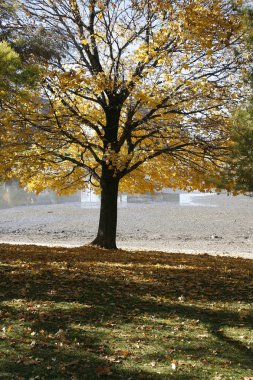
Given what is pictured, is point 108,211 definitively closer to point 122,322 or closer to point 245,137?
point 245,137

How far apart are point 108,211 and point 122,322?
9.23m

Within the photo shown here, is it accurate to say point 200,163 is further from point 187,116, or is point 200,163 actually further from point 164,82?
point 164,82

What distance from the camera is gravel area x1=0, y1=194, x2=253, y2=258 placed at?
78.4ft

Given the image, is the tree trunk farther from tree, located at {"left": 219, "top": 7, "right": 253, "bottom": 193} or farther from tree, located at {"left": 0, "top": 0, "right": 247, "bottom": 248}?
tree, located at {"left": 219, "top": 7, "right": 253, "bottom": 193}

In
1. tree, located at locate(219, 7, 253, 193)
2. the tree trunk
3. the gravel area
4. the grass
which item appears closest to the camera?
the grass

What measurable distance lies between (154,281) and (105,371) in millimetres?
4544

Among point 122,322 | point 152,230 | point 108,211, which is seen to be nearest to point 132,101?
point 108,211

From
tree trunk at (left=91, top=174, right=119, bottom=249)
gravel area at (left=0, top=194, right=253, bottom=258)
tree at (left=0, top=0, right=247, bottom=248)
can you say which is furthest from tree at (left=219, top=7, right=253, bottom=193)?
gravel area at (left=0, top=194, right=253, bottom=258)

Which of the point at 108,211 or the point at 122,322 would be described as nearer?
the point at 122,322

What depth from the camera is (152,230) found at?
30.7 metres

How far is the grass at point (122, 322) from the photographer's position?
503 centimetres

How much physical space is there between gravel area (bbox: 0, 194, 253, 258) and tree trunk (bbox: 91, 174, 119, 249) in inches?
209

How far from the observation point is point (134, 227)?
32.2 m

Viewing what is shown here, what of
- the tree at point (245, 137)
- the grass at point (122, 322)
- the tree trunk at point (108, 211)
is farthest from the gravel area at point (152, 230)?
the grass at point (122, 322)
